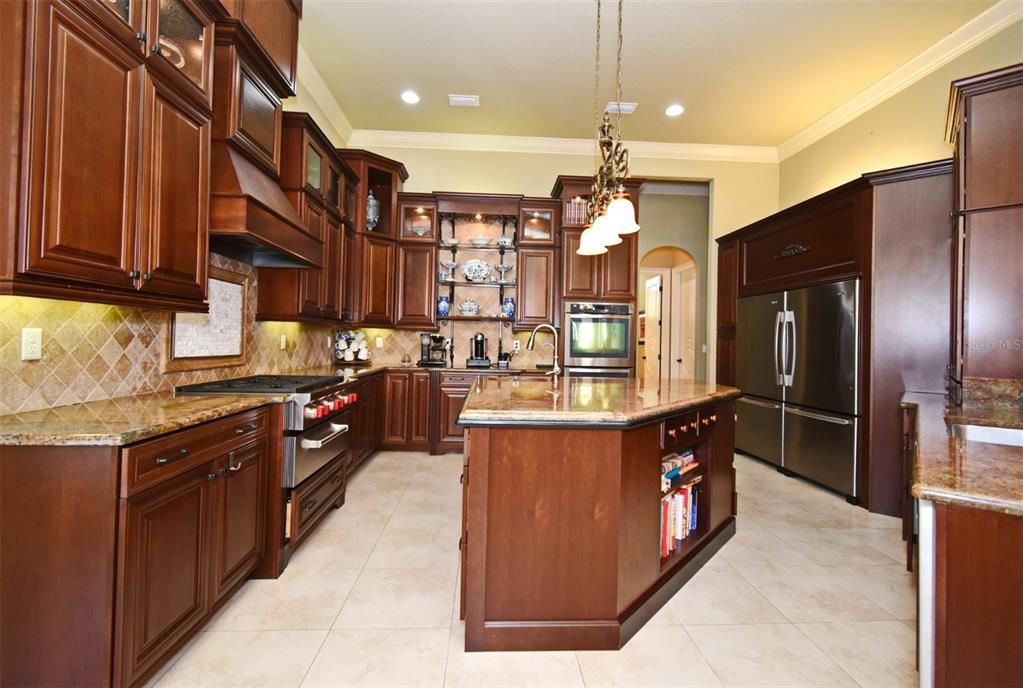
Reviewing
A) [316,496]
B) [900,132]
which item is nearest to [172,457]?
[316,496]

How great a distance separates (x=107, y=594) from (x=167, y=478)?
34 centimetres

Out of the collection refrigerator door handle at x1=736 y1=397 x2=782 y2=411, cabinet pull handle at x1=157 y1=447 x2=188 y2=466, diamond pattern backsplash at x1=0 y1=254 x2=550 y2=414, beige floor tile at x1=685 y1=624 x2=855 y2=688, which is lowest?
beige floor tile at x1=685 y1=624 x2=855 y2=688

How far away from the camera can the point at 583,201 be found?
4.70 metres

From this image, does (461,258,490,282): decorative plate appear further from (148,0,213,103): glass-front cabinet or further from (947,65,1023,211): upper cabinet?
(947,65,1023,211): upper cabinet

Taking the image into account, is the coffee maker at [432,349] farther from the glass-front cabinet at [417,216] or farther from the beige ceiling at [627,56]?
the beige ceiling at [627,56]

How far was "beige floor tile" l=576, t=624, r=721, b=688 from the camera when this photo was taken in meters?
1.60

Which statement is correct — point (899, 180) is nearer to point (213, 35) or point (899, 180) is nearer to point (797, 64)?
point (797, 64)

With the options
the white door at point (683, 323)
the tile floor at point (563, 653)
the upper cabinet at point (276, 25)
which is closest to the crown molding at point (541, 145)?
the white door at point (683, 323)

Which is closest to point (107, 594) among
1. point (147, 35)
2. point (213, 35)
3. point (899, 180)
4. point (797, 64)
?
point (147, 35)

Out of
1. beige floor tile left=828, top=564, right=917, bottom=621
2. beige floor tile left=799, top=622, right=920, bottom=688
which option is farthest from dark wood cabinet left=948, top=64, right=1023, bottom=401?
beige floor tile left=799, top=622, right=920, bottom=688

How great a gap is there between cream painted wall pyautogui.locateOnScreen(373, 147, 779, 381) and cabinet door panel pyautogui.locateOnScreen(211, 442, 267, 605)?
3950mm

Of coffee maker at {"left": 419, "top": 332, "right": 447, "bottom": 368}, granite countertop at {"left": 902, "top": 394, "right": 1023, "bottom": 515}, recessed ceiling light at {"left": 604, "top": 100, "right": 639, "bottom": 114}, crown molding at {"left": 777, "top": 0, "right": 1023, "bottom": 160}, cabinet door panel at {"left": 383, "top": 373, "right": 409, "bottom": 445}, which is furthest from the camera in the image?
coffee maker at {"left": 419, "top": 332, "right": 447, "bottom": 368}

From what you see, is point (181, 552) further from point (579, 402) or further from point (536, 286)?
point (536, 286)

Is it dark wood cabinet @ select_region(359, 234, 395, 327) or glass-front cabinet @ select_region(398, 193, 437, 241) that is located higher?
glass-front cabinet @ select_region(398, 193, 437, 241)
